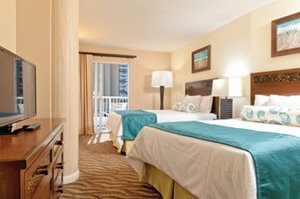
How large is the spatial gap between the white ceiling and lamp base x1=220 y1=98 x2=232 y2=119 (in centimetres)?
146

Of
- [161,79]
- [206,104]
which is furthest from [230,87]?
[161,79]

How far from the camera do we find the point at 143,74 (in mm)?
6500

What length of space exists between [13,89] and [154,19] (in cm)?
319

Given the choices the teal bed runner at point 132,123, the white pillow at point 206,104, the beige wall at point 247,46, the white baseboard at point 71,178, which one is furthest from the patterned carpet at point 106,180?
the beige wall at point 247,46

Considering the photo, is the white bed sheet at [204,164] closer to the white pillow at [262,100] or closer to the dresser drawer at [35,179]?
the dresser drawer at [35,179]

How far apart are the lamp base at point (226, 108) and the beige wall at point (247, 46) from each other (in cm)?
12

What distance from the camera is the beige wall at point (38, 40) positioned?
243 cm

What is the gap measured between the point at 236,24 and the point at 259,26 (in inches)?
21.0

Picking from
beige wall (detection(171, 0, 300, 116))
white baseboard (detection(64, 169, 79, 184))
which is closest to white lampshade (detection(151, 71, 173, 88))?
beige wall (detection(171, 0, 300, 116))

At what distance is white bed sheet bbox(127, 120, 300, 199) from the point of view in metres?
1.29

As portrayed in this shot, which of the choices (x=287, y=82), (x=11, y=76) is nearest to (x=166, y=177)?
(x=11, y=76)

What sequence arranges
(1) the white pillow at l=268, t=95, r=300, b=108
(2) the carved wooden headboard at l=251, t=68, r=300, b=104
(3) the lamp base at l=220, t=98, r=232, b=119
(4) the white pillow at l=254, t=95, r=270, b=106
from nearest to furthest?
1. (1) the white pillow at l=268, t=95, r=300, b=108
2. (2) the carved wooden headboard at l=251, t=68, r=300, b=104
3. (4) the white pillow at l=254, t=95, r=270, b=106
4. (3) the lamp base at l=220, t=98, r=232, b=119

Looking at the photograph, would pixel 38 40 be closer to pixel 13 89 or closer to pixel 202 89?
pixel 13 89

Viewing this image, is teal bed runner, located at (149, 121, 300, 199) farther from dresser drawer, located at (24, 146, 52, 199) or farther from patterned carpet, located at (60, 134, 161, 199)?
patterned carpet, located at (60, 134, 161, 199)
